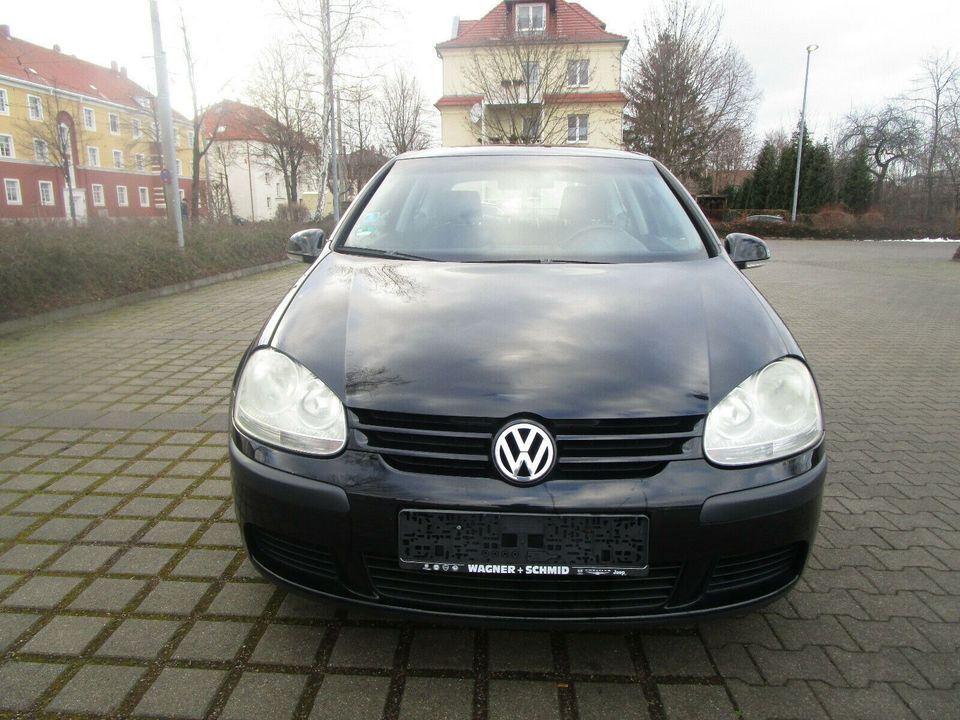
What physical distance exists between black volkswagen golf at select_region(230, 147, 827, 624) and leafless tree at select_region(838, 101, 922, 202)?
50293 mm

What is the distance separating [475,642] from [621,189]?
2084 millimetres

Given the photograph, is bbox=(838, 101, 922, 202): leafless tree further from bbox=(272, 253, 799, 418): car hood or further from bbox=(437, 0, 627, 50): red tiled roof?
bbox=(272, 253, 799, 418): car hood

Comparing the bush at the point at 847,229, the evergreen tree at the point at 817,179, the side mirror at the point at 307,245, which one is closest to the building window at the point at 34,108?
the bush at the point at 847,229

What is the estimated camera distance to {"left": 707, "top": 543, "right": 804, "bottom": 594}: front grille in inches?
72.2

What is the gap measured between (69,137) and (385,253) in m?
65.3

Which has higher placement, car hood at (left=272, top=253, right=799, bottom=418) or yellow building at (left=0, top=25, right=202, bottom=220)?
yellow building at (left=0, top=25, right=202, bottom=220)

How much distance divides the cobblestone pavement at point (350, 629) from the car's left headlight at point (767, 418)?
68 centimetres

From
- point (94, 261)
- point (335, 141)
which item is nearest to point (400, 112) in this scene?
point (335, 141)

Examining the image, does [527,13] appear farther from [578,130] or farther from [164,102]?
[164,102]

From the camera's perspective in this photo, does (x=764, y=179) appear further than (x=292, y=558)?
Yes

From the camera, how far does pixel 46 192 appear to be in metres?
53.4

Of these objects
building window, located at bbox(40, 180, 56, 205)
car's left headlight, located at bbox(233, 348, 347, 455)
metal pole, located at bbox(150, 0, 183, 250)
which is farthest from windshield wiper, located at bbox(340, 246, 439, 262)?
building window, located at bbox(40, 180, 56, 205)

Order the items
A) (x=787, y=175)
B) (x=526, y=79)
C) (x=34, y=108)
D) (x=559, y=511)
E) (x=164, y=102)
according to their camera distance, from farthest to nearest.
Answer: (x=34, y=108) → (x=787, y=175) → (x=526, y=79) → (x=164, y=102) → (x=559, y=511)

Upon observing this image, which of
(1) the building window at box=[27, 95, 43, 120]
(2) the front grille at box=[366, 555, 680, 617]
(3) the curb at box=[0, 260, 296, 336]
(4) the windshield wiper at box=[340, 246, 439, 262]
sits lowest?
(3) the curb at box=[0, 260, 296, 336]
